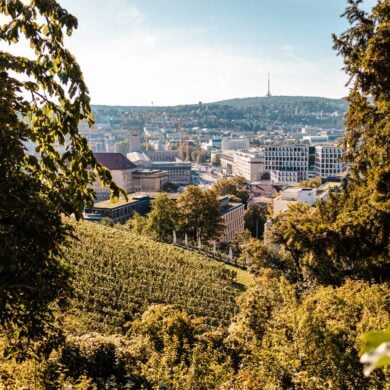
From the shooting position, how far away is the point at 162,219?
41.1 m

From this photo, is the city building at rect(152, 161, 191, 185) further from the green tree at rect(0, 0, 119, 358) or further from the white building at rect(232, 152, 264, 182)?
the green tree at rect(0, 0, 119, 358)

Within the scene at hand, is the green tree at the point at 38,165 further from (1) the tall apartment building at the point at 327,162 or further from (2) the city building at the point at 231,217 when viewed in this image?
(1) the tall apartment building at the point at 327,162

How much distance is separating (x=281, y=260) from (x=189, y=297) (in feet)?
27.9

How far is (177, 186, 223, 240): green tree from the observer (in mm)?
42312

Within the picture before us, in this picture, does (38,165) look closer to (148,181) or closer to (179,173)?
(148,181)

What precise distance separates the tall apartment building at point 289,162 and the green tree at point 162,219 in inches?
3689

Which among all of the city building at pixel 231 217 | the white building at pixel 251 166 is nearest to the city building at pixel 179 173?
the white building at pixel 251 166

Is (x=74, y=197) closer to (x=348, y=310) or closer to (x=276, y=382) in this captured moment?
(x=276, y=382)

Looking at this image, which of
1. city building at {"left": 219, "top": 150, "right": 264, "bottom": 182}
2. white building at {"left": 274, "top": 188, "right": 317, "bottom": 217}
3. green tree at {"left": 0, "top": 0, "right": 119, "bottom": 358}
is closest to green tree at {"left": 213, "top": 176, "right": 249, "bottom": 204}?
white building at {"left": 274, "top": 188, "right": 317, "bottom": 217}

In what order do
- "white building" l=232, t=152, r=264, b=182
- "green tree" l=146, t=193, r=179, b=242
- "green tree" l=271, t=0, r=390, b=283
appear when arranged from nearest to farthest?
"green tree" l=271, t=0, r=390, b=283, "green tree" l=146, t=193, r=179, b=242, "white building" l=232, t=152, r=264, b=182

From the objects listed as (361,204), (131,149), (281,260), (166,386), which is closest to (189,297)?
(281,260)

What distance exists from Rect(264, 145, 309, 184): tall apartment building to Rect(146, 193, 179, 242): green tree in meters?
93.7

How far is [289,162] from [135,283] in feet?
384

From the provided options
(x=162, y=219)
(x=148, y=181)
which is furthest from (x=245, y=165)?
(x=162, y=219)
